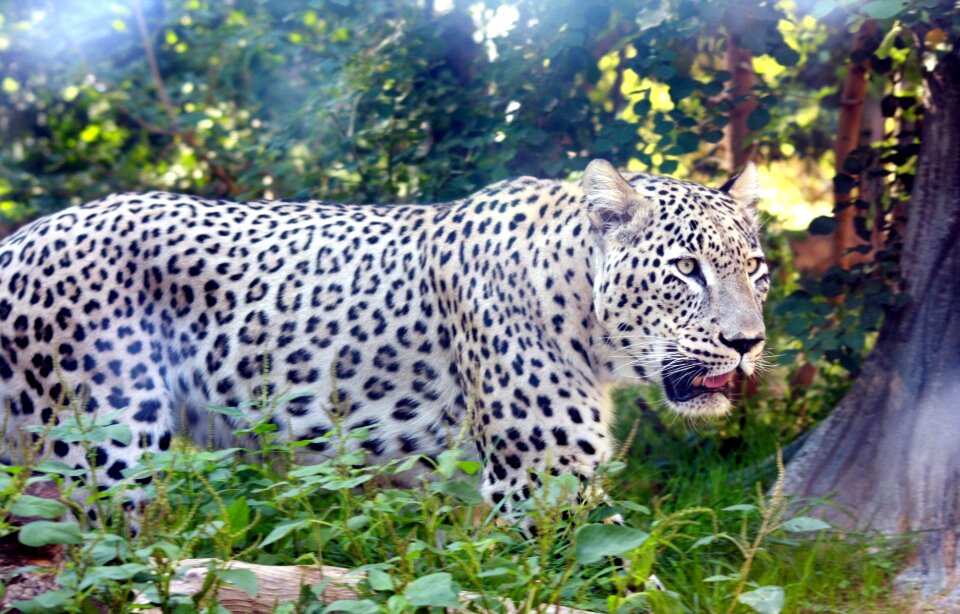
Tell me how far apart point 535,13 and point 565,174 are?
40.0 inches

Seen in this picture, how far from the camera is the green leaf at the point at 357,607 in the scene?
327 cm

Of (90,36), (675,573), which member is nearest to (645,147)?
(675,573)

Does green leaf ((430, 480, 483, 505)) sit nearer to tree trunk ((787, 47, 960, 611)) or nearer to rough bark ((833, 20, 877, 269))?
tree trunk ((787, 47, 960, 611))

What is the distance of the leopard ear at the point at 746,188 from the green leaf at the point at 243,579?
2.70 m

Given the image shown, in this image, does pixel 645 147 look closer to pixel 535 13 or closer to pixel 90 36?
pixel 535 13

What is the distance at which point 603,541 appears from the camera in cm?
344

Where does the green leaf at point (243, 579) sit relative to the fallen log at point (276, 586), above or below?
Result: above

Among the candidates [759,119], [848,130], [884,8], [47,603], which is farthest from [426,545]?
[848,130]

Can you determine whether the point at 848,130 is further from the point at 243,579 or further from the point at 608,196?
the point at 243,579

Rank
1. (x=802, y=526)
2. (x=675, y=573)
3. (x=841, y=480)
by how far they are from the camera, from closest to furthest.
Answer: (x=802, y=526) < (x=675, y=573) < (x=841, y=480)

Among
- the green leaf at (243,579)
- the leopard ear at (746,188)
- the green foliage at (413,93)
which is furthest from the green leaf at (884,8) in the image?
the green leaf at (243,579)

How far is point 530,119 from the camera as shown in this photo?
6430 mm

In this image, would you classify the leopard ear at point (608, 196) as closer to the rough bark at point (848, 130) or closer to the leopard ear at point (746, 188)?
the leopard ear at point (746, 188)

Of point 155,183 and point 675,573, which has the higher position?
point 155,183
